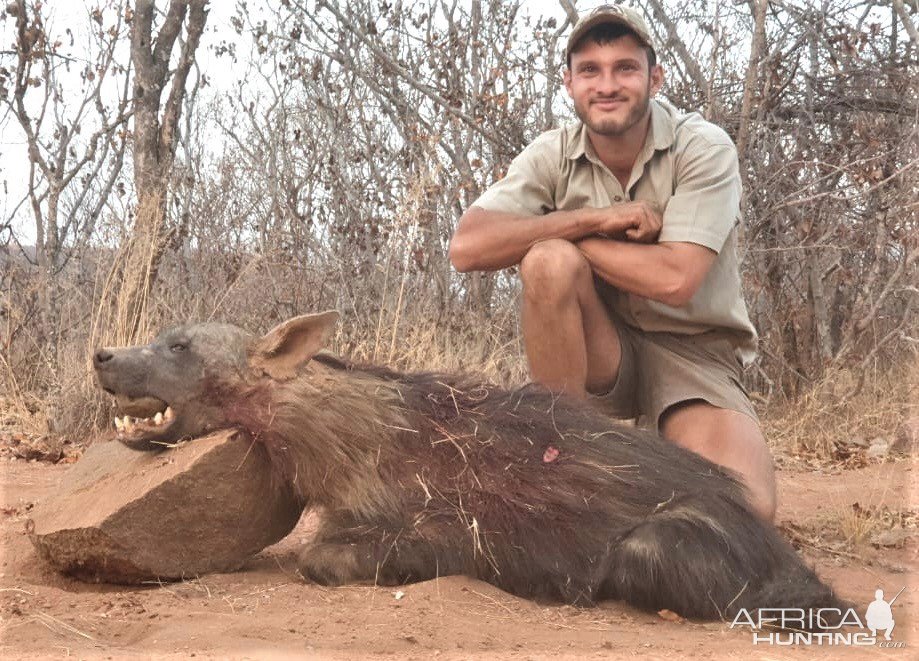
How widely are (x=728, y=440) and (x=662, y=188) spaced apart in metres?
1.02

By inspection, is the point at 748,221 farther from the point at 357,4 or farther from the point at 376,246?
the point at 357,4

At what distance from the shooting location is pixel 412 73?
8.16 meters

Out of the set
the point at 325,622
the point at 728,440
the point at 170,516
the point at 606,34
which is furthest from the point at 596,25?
the point at 325,622

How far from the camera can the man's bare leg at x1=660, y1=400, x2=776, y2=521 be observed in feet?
13.3

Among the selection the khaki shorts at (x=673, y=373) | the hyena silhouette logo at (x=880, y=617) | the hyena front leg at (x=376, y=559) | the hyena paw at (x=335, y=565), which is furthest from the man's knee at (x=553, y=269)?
the hyena silhouette logo at (x=880, y=617)

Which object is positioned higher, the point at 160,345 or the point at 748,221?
the point at 748,221

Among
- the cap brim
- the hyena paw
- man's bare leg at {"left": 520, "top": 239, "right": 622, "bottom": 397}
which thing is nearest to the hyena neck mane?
the hyena paw

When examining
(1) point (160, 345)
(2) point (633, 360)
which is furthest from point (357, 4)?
(1) point (160, 345)

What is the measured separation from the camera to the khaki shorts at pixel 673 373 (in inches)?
171

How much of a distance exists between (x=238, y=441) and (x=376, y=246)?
192 inches

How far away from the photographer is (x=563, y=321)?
408 cm

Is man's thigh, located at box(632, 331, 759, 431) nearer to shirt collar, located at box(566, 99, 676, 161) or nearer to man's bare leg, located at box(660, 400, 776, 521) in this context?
man's bare leg, located at box(660, 400, 776, 521)

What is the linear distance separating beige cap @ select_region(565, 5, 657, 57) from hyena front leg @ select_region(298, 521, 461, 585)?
2188 millimetres

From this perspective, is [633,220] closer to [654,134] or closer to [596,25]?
[654,134]
